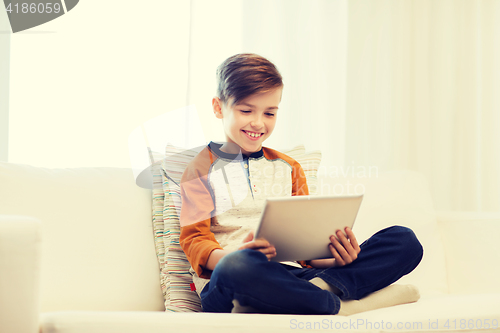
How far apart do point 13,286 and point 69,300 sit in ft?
1.17

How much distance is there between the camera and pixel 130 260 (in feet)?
3.55

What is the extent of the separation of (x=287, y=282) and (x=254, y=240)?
0.10 metres

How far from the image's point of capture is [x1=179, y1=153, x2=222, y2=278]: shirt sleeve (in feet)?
3.11

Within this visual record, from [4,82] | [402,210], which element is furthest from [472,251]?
[4,82]

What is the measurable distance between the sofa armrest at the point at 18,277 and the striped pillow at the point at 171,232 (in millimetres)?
418

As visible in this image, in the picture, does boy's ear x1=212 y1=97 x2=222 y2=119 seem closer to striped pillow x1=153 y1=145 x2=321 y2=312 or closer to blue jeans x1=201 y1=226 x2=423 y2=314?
striped pillow x1=153 y1=145 x2=321 y2=312

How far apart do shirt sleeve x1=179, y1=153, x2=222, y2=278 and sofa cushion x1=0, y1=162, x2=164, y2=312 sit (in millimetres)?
167

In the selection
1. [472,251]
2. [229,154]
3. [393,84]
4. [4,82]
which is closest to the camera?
[229,154]

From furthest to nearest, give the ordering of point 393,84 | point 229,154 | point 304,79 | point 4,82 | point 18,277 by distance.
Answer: point 393,84, point 304,79, point 4,82, point 229,154, point 18,277

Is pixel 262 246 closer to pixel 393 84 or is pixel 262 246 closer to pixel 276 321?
pixel 276 321

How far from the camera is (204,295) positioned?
909mm

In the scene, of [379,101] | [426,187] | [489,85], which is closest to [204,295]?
[426,187]

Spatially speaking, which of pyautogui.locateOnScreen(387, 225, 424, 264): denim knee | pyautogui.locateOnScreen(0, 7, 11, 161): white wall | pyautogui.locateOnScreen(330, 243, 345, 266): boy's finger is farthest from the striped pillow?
pyautogui.locateOnScreen(0, 7, 11, 161): white wall

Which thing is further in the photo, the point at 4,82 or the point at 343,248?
the point at 4,82
